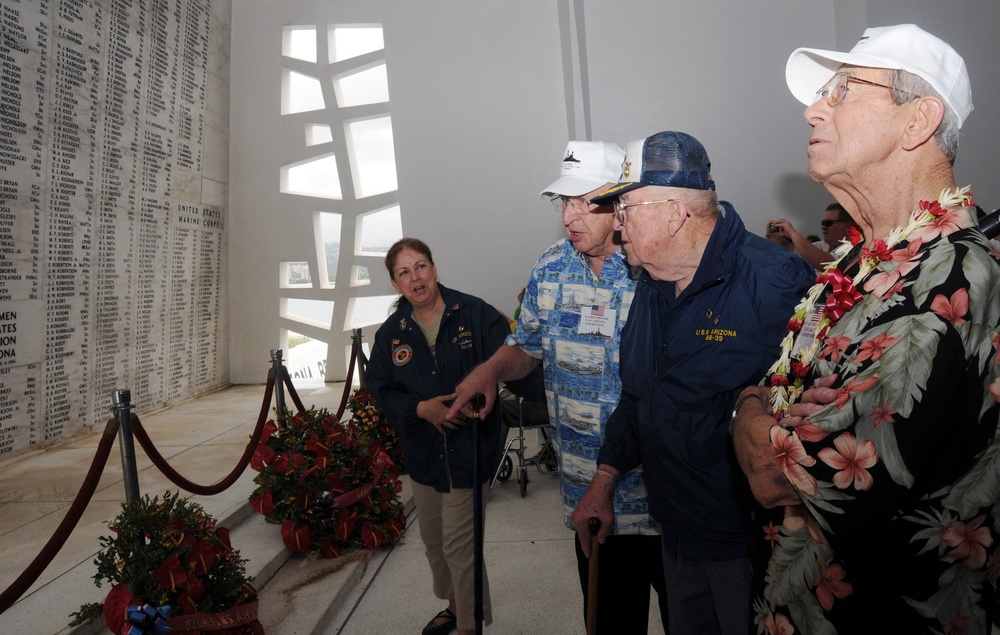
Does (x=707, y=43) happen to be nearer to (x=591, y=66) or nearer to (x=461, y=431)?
(x=591, y=66)

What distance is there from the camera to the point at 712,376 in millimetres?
1630

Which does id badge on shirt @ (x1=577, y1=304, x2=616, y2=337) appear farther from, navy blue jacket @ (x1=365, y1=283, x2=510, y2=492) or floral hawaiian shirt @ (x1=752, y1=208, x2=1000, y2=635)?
floral hawaiian shirt @ (x1=752, y1=208, x2=1000, y2=635)

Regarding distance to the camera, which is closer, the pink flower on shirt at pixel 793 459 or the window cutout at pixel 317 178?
the pink flower on shirt at pixel 793 459

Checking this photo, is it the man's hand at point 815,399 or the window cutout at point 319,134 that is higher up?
the window cutout at point 319,134

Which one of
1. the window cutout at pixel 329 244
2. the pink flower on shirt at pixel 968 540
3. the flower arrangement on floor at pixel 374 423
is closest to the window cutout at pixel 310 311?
the window cutout at pixel 329 244

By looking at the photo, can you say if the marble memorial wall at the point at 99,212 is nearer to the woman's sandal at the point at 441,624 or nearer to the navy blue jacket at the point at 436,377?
the navy blue jacket at the point at 436,377

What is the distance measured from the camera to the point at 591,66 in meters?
6.69

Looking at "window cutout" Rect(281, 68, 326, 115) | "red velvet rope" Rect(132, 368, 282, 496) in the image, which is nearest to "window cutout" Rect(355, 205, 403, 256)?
"window cutout" Rect(281, 68, 326, 115)

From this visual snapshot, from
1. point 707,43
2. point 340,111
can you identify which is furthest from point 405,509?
point 340,111

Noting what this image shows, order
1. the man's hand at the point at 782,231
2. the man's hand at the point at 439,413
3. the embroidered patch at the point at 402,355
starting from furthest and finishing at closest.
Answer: the man's hand at the point at 782,231 → the embroidered patch at the point at 402,355 → the man's hand at the point at 439,413

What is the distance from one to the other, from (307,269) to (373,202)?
1.16 m

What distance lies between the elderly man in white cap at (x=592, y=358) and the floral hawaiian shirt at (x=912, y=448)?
108 cm

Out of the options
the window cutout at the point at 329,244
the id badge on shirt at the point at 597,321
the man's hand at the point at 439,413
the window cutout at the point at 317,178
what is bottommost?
the man's hand at the point at 439,413

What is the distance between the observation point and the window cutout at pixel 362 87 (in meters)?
8.62
